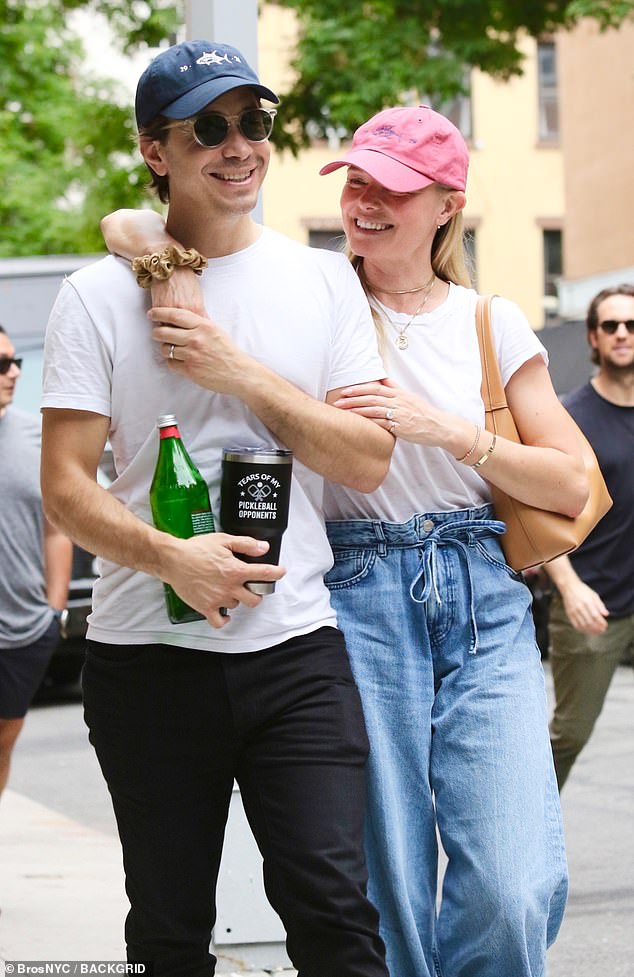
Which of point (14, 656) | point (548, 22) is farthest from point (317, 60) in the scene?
point (14, 656)

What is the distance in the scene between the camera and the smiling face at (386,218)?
3135 mm

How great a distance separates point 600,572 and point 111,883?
83.8 inches

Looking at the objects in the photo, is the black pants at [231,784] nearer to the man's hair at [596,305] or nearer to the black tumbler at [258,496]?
the black tumbler at [258,496]

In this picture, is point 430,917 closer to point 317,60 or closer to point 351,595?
point 351,595

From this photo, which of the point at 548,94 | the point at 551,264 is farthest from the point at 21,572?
the point at 548,94

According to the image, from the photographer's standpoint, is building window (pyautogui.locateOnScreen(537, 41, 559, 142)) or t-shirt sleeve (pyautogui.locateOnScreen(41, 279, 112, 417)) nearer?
t-shirt sleeve (pyautogui.locateOnScreen(41, 279, 112, 417))

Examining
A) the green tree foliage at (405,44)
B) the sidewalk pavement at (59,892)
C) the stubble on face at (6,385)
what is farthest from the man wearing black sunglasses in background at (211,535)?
the green tree foliage at (405,44)

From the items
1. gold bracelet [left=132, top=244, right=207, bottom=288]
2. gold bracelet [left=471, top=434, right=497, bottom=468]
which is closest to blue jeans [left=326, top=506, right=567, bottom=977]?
gold bracelet [left=471, top=434, right=497, bottom=468]

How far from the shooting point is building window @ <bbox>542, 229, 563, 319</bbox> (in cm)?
3048

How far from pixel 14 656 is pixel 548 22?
35.6 ft

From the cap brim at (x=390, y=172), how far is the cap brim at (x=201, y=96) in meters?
0.33

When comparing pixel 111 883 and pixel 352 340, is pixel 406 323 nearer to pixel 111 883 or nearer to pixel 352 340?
pixel 352 340

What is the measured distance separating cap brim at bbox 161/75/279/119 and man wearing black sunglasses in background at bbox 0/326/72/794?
3.31 meters

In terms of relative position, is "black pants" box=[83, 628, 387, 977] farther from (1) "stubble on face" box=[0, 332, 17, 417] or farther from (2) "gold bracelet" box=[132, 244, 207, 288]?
(1) "stubble on face" box=[0, 332, 17, 417]
